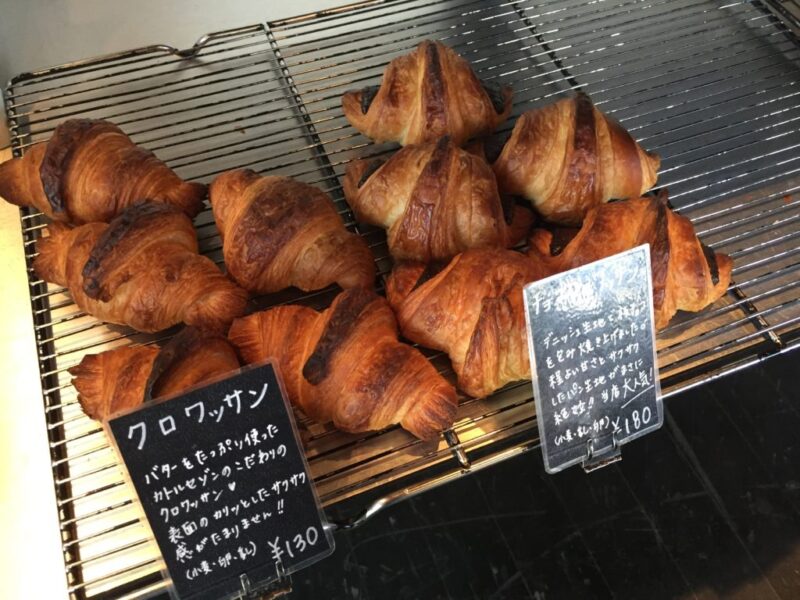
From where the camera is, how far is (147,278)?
1.20 m

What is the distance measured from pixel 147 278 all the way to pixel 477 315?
513mm

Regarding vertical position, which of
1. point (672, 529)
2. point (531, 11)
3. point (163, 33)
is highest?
point (163, 33)

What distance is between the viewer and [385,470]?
1126mm

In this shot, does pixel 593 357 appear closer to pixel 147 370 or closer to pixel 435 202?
pixel 435 202

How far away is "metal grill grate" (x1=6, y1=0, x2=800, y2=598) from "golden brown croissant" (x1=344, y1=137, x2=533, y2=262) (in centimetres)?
12

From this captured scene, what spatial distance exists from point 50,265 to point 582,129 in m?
0.93

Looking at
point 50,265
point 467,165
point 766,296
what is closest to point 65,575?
point 50,265

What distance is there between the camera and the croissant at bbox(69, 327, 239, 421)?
3.32 feet

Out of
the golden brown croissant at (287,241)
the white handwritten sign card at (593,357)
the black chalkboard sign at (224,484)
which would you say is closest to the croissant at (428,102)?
the golden brown croissant at (287,241)

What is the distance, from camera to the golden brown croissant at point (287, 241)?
1.23 meters

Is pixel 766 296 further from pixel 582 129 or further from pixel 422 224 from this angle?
pixel 422 224

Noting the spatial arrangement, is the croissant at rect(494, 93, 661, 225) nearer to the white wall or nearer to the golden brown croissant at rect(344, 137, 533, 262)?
the golden brown croissant at rect(344, 137, 533, 262)

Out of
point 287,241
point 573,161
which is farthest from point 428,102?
point 287,241

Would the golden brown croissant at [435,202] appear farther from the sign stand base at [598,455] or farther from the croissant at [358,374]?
the sign stand base at [598,455]
